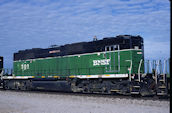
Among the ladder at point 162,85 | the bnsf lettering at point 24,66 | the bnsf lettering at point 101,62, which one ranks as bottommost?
the ladder at point 162,85

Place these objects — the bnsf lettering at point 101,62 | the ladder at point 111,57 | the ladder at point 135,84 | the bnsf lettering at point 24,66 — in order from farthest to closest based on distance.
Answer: the bnsf lettering at point 24,66 → the bnsf lettering at point 101,62 → the ladder at point 111,57 → the ladder at point 135,84

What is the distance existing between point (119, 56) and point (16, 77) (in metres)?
11.9

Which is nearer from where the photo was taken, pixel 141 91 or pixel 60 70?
pixel 141 91

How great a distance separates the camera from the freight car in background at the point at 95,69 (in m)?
14.9

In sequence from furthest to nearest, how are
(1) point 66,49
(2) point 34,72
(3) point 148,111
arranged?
(2) point 34,72
(1) point 66,49
(3) point 148,111

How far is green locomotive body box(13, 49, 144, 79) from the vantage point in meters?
15.8

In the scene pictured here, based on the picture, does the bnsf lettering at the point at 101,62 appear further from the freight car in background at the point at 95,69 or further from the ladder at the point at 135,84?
the ladder at the point at 135,84

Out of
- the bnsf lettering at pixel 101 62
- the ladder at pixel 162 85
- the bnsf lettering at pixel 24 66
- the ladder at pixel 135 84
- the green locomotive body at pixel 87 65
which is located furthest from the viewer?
the bnsf lettering at pixel 24 66

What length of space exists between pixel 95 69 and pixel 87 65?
2.73 ft

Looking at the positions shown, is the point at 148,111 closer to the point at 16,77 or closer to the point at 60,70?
the point at 60,70

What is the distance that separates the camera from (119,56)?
632 inches

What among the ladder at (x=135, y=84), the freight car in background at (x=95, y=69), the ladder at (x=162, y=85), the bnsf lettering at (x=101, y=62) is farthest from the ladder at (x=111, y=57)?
the ladder at (x=162, y=85)

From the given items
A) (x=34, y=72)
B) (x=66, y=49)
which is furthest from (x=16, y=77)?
(x=66, y=49)

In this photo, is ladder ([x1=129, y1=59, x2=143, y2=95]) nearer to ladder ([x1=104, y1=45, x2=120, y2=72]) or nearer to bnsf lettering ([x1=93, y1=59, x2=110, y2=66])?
ladder ([x1=104, y1=45, x2=120, y2=72])
